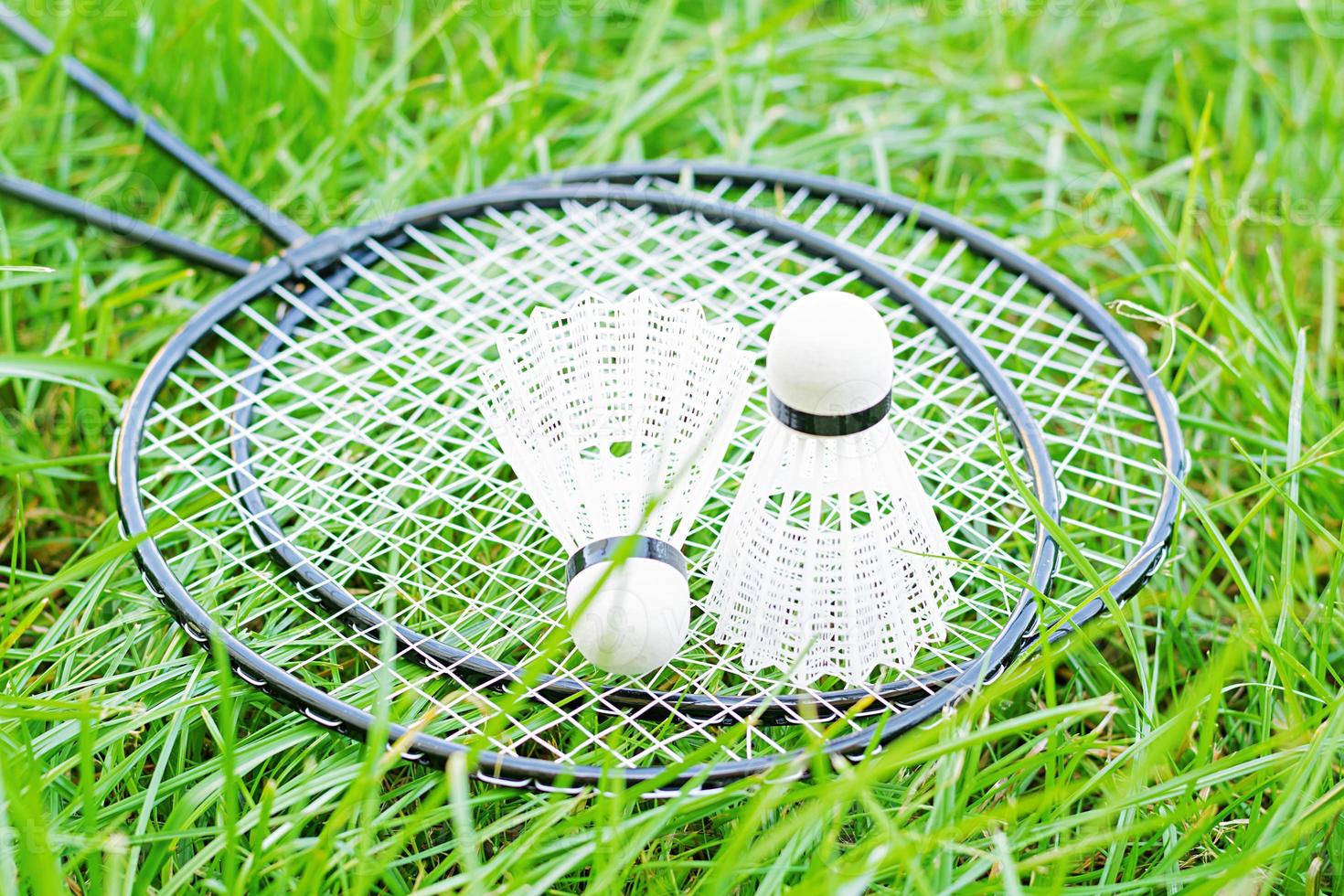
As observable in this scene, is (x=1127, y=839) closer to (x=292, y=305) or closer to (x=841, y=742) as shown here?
(x=841, y=742)

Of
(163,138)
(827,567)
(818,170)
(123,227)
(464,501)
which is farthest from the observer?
(818,170)

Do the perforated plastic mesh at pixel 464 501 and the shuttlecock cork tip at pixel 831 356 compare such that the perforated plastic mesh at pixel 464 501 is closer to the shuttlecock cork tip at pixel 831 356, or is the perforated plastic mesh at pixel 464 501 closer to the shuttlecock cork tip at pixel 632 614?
the shuttlecock cork tip at pixel 632 614

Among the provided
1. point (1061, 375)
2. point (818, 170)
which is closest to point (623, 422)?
point (1061, 375)

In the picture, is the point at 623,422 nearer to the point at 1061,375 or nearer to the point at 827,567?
the point at 827,567

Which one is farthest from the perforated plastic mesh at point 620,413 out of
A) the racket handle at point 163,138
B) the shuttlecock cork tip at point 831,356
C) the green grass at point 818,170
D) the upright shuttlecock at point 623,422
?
the racket handle at point 163,138

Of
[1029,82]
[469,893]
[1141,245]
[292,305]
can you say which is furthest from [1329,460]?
[292,305]

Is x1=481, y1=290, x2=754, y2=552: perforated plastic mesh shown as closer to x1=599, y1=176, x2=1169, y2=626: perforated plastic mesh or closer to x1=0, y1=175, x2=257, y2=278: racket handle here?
x1=599, y1=176, x2=1169, y2=626: perforated plastic mesh

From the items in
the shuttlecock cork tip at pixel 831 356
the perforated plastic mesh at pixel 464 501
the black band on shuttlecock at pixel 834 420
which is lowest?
the perforated plastic mesh at pixel 464 501
